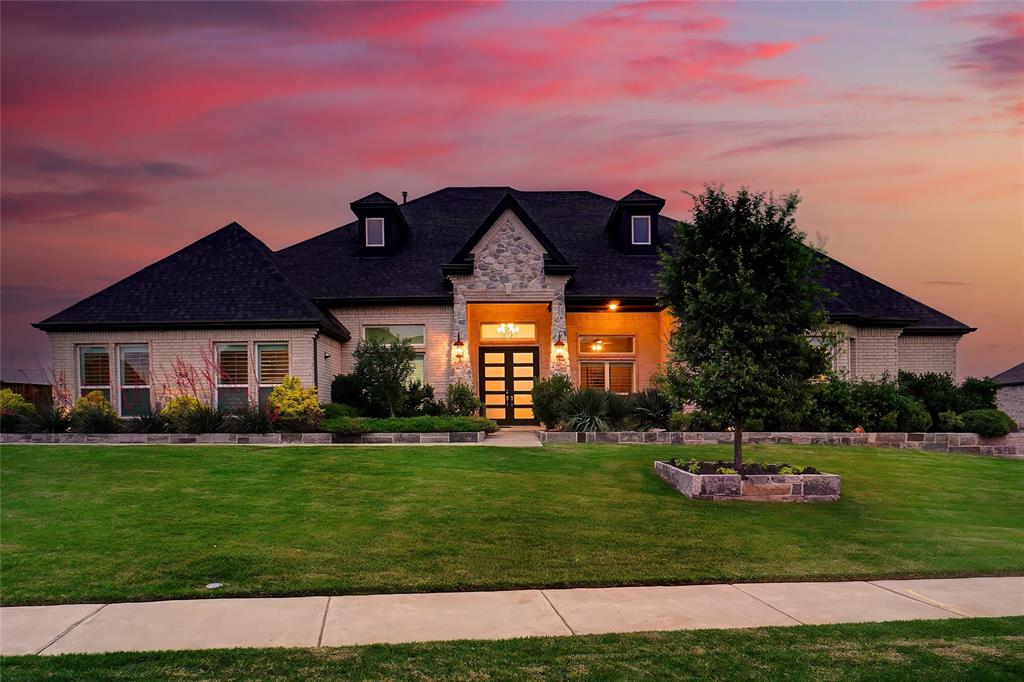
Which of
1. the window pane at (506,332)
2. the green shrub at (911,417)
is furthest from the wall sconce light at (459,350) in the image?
the green shrub at (911,417)

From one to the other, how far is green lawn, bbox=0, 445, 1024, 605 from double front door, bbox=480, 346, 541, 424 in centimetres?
914

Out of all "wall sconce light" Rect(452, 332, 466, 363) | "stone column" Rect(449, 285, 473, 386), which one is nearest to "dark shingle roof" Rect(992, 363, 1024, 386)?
"stone column" Rect(449, 285, 473, 386)

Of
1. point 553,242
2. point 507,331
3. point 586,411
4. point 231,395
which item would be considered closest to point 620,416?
point 586,411

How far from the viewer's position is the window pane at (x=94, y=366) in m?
20.7

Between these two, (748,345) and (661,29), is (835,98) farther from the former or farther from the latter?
(748,345)

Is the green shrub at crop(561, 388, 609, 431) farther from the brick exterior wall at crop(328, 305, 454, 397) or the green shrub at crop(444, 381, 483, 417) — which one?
the brick exterior wall at crop(328, 305, 454, 397)

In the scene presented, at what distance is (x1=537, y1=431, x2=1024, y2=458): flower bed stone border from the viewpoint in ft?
55.3

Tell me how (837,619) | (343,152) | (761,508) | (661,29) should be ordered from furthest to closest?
1. (343,152)
2. (661,29)
3. (761,508)
4. (837,619)

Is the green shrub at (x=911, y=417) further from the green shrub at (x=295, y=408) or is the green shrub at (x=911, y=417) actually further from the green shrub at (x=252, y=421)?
the green shrub at (x=252, y=421)

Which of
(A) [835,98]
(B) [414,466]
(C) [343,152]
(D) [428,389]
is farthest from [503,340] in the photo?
(A) [835,98]

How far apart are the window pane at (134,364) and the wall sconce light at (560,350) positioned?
12.1 meters

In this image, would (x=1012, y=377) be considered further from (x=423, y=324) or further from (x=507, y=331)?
(x=423, y=324)

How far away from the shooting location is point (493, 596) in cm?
696

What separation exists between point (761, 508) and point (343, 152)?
14.8 meters
